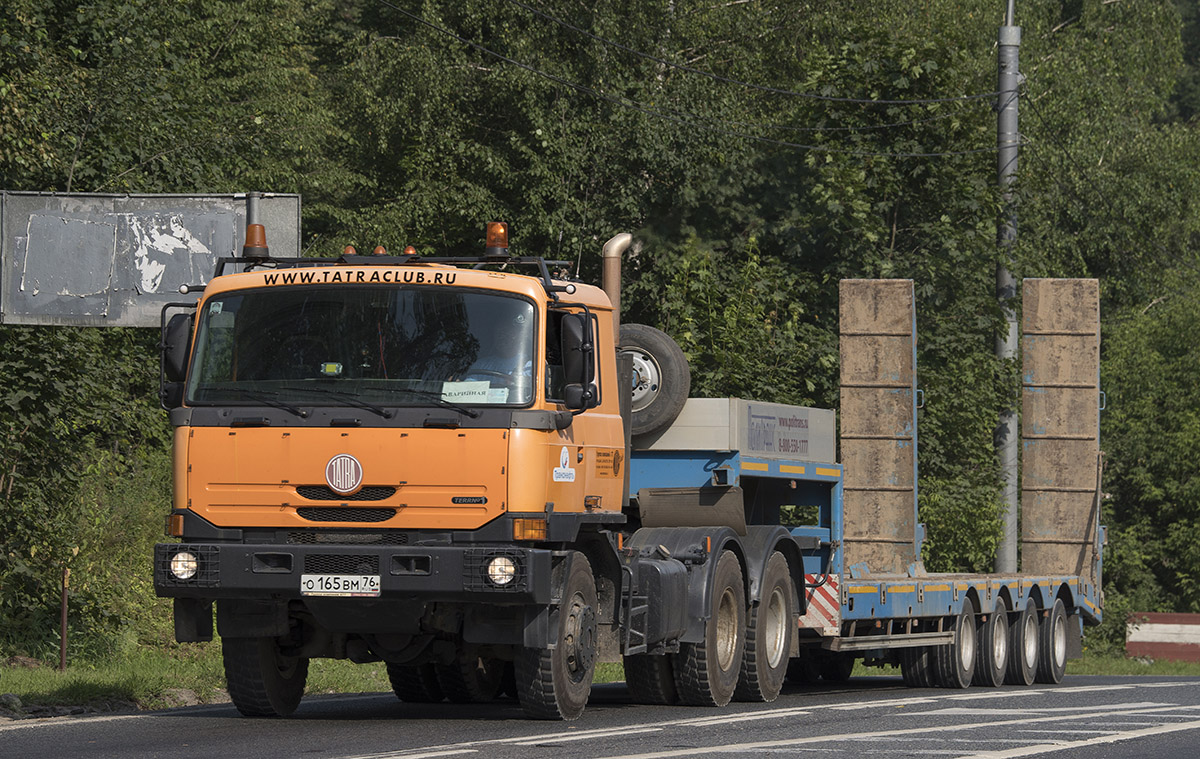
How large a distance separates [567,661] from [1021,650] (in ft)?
30.0

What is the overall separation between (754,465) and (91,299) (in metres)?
6.37

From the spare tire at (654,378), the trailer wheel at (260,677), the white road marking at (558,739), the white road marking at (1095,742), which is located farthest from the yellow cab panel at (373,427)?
the white road marking at (1095,742)

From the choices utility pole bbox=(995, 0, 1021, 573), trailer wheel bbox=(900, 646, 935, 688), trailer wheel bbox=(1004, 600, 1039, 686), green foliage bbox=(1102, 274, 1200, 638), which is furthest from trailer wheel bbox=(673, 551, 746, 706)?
green foliage bbox=(1102, 274, 1200, 638)

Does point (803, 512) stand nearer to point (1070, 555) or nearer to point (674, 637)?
point (674, 637)

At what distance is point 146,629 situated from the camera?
20938 mm

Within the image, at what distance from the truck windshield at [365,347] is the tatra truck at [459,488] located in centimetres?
1

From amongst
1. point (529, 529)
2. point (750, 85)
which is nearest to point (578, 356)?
point (529, 529)

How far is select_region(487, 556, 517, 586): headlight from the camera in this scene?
442 inches

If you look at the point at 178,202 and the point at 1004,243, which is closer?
the point at 178,202

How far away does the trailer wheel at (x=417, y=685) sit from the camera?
49.2 ft

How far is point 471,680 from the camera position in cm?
1498

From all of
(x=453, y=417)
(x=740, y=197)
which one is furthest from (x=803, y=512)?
(x=740, y=197)

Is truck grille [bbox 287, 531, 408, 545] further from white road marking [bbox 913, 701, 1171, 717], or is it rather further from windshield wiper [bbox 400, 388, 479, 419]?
white road marking [bbox 913, 701, 1171, 717]

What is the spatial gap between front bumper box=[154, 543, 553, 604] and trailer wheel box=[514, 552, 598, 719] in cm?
57
